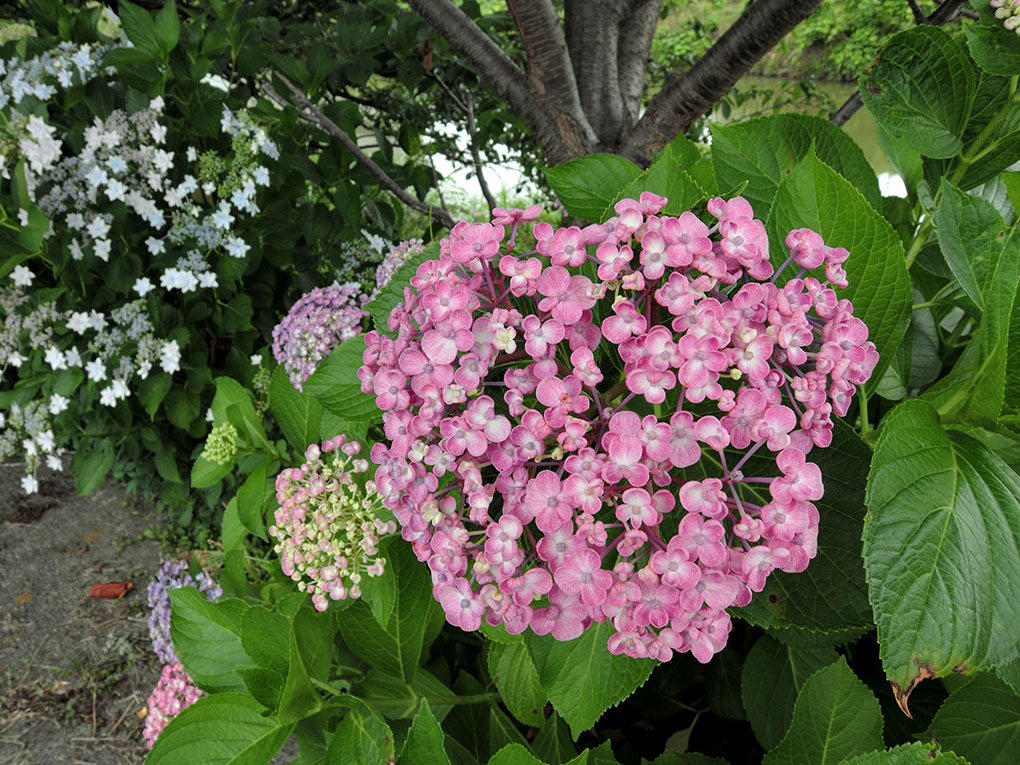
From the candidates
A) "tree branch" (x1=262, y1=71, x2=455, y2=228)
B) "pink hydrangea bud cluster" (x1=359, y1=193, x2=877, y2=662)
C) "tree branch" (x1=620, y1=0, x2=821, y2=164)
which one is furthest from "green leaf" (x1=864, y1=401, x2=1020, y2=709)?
"tree branch" (x1=262, y1=71, x2=455, y2=228)

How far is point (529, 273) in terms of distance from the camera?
1.69ft

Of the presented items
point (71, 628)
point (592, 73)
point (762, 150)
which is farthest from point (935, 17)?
point (71, 628)

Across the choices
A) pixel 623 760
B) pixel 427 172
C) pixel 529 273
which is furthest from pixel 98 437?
pixel 529 273

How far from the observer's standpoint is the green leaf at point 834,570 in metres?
0.55

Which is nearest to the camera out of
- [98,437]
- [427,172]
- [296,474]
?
[296,474]

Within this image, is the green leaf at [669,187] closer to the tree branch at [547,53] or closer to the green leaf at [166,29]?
the tree branch at [547,53]

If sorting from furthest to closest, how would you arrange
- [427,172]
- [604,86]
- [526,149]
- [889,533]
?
[526,149] < [427,172] < [604,86] < [889,533]

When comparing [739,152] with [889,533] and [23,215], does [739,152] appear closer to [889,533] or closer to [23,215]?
[889,533]

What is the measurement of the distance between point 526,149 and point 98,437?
2.07m

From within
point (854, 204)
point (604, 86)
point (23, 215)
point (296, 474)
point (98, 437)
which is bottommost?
point (98, 437)

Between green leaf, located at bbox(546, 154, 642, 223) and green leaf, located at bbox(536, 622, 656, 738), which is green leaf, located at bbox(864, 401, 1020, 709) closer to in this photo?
green leaf, located at bbox(536, 622, 656, 738)

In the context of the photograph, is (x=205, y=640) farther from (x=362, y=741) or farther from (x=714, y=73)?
(x=714, y=73)

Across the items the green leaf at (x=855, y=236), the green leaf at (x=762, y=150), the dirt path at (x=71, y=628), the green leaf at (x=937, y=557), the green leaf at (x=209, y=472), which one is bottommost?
the dirt path at (x=71, y=628)

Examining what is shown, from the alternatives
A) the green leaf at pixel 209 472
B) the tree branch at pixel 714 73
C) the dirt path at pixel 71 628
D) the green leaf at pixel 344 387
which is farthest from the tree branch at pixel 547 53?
the dirt path at pixel 71 628
